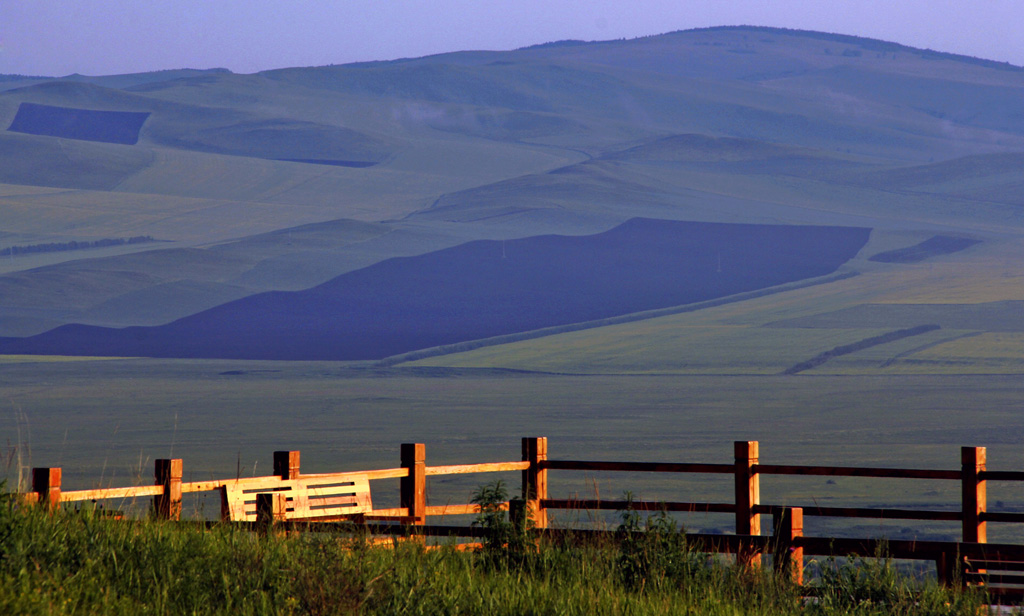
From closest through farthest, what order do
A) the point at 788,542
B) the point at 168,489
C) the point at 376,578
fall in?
the point at 376,578 → the point at 788,542 → the point at 168,489

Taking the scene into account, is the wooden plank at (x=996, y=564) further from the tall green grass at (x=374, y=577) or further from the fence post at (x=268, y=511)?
the fence post at (x=268, y=511)

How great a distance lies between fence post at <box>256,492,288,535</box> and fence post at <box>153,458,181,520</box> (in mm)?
687

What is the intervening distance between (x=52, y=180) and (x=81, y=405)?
7315 cm

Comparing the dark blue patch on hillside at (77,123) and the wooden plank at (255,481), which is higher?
the dark blue patch on hillside at (77,123)

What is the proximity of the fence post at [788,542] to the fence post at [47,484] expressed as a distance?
3.68m

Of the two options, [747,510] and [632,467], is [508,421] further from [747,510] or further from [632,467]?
[747,510]

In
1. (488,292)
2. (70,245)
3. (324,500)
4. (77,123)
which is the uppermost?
(77,123)

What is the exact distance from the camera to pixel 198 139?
500 feet

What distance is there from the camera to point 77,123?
166125 millimetres

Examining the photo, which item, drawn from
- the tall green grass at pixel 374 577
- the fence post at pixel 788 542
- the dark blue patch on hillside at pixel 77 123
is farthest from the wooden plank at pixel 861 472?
the dark blue patch on hillside at pixel 77 123

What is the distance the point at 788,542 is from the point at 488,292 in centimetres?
9394

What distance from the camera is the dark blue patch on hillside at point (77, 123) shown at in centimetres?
16062

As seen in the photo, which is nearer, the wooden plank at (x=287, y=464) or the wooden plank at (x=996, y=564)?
the wooden plank at (x=996, y=564)

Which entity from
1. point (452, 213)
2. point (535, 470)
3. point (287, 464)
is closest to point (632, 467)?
point (535, 470)
